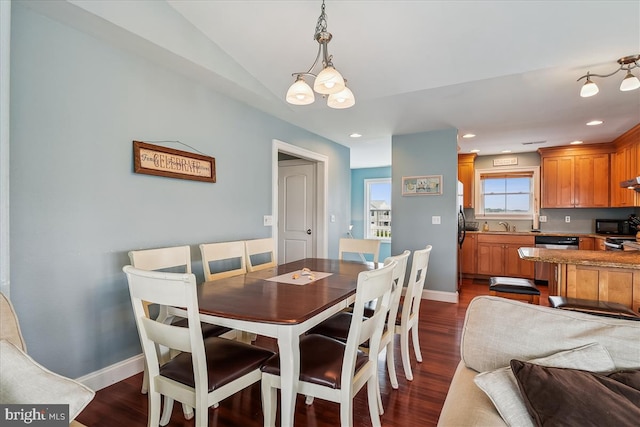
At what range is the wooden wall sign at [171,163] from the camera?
Answer: 2.34 meters

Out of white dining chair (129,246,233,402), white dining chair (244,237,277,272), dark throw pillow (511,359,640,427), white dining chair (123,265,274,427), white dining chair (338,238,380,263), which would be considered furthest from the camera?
white dining chair (338,238,380,263)

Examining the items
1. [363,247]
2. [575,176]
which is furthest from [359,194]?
[363,247]

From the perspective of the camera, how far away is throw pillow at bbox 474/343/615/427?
0.87 metres

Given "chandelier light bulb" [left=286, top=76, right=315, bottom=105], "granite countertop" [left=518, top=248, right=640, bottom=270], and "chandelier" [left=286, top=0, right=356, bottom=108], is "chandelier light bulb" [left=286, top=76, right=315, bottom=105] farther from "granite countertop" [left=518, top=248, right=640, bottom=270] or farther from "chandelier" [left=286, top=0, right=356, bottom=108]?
"granite countertop" [left=518, top=248, right=640, bottom=270]

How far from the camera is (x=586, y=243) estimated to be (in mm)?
5082

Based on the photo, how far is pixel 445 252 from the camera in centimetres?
438

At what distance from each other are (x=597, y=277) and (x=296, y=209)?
12.2 feet

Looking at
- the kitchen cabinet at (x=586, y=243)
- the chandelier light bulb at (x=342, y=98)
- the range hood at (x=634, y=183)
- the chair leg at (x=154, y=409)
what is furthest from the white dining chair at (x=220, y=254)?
the kitchen cabinet at (x=586, y=243)

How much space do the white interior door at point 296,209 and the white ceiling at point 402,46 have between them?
1.53 metres

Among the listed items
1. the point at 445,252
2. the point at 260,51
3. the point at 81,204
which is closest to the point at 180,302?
the point at 81,204

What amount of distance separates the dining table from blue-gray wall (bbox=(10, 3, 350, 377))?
2.61ft

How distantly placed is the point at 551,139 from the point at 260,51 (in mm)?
4654

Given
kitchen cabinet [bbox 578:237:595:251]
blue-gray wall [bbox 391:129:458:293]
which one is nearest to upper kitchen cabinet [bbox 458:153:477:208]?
kitchen cabinet [bbox 578:237:595:251]

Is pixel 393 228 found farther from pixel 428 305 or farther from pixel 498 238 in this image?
pixel 498 238
